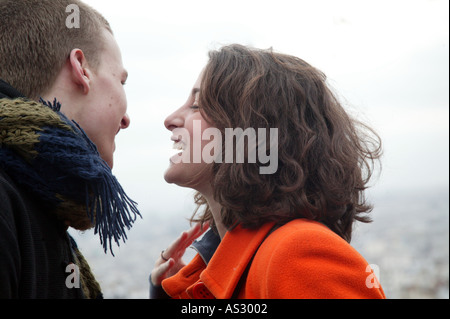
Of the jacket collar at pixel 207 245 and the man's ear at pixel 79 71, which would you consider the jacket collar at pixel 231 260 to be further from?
the man's ear at pixel 79 71

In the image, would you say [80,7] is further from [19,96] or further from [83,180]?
[83,180]

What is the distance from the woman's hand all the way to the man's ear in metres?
1.15

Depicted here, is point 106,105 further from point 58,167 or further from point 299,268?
point 299,268

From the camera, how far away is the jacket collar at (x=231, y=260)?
217cm

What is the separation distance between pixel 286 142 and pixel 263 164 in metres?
0.15

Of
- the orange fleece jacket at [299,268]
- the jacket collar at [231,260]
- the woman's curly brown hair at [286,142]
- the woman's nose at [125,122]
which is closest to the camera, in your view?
the orange fleece jacket at [299,268]

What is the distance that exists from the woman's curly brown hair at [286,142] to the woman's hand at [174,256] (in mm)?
720

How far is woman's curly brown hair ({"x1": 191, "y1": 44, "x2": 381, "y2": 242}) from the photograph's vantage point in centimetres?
235

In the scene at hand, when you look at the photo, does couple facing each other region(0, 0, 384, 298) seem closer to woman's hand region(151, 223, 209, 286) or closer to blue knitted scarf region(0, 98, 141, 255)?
blue knitted scarf region(0, 98, 141, 255)

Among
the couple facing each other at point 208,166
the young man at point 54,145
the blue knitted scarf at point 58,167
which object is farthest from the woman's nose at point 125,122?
the blue knitted scarf at point 58,167

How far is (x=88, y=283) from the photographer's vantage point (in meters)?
2.45

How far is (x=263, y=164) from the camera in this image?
8.07ft

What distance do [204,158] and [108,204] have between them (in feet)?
1.96

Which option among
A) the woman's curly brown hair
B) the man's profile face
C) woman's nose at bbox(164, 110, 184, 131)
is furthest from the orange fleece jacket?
the man's profile face
